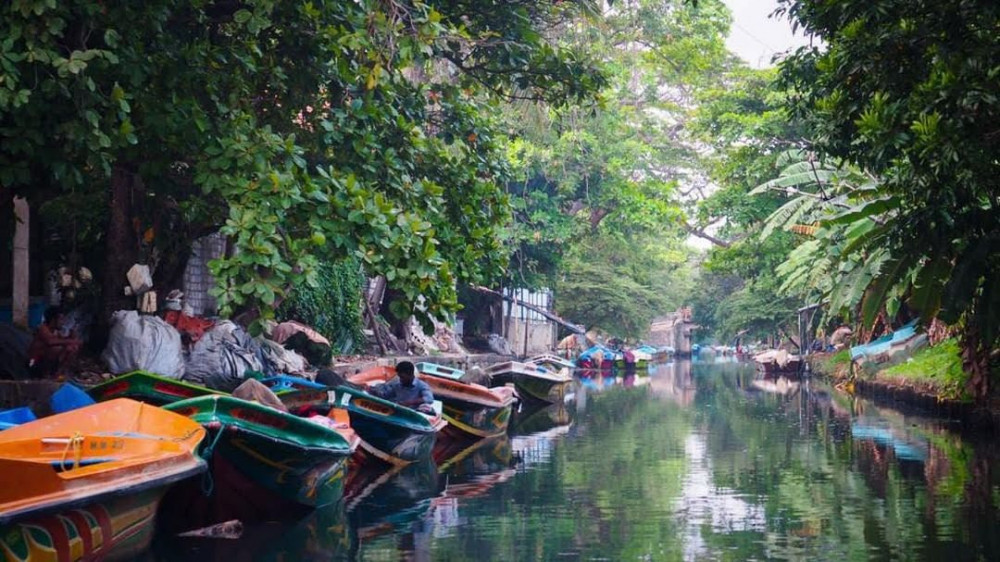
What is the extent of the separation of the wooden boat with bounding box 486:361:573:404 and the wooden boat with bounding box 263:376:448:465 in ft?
34.9

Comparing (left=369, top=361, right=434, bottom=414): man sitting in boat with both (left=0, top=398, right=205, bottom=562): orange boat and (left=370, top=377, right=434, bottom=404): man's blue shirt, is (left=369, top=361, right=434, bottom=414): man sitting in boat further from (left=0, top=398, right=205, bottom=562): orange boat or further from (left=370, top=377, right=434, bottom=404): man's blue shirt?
(left=0, top=398, right=205, bottom=562): orange boat

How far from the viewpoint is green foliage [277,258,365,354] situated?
22.0m

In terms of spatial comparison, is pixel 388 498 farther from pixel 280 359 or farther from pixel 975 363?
pixel 975 363

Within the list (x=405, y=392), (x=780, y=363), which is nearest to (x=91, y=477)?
(x=405, y=392)

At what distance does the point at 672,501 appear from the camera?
11289 mm

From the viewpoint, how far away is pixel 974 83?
29.5 feet

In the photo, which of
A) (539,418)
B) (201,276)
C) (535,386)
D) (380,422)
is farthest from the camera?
(535,386)

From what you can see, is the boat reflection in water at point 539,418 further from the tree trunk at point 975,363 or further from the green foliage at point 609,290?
the green foliage at point 609,290

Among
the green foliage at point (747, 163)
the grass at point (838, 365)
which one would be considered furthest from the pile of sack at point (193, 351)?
the grass at point (838, 365)

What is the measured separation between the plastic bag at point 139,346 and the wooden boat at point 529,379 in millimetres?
10885

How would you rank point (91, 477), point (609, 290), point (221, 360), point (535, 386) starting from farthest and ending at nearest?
point (609, 290) → point (535, 386) → point (221, 360) → point (91, 477)

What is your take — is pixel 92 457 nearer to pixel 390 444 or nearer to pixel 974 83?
pixel 390 444

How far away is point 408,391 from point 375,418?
165 cm

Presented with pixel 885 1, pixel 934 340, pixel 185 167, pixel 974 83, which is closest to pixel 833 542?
pixel 974 83
